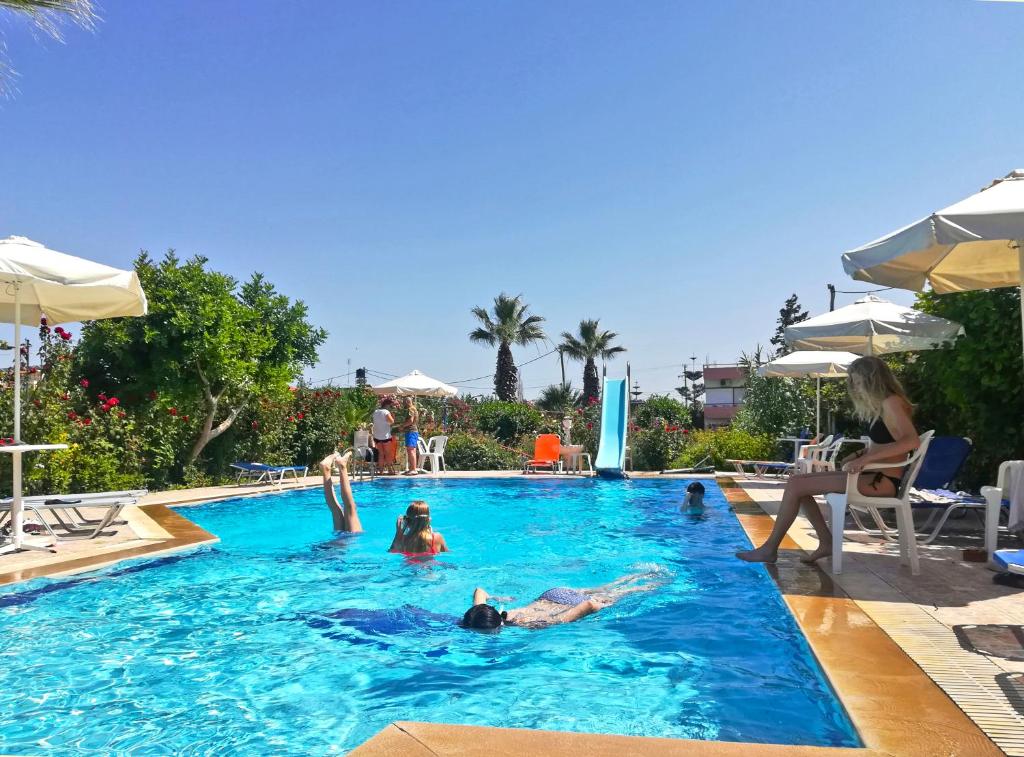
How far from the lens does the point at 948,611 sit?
11.5 feet

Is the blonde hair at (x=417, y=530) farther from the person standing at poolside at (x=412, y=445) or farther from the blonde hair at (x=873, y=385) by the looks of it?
the person standing at poolside at (x=412, y=445)

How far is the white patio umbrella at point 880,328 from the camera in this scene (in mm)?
7250

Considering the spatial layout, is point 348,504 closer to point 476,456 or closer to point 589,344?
point 476,456

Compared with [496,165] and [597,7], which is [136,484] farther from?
[496,165]

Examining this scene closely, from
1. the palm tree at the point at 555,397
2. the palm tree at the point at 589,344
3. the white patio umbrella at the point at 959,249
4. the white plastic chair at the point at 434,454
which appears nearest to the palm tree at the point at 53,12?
the white patio umbrella at the point at 959,249

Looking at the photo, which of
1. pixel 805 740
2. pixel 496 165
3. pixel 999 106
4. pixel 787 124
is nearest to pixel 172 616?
pixel 805 740

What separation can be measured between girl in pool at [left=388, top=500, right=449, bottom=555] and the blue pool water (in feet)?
0.46

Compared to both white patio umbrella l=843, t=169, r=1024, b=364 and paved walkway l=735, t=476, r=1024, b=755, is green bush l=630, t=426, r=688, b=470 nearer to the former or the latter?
paved walkway l=735, t=476, r=1024, b=755

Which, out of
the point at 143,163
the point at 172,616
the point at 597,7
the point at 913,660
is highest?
the point at 597,7

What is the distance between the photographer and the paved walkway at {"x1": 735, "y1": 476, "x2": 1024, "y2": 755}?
2314 mm

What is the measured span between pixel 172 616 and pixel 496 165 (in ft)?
46.3

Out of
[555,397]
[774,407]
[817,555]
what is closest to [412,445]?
[774,407]

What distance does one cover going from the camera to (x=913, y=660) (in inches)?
109

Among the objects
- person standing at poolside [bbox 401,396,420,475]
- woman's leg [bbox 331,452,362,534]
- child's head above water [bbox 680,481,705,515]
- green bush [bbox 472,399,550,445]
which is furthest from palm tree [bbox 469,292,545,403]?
woman's leg [bbox 331,452,362,534]
